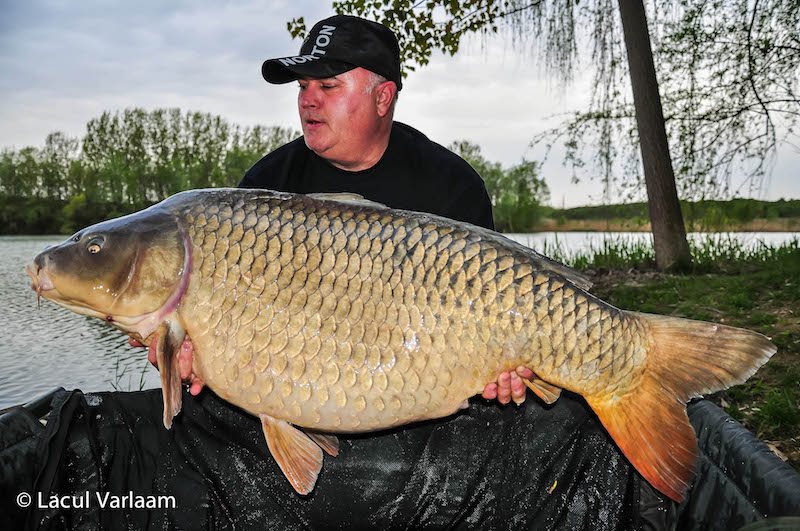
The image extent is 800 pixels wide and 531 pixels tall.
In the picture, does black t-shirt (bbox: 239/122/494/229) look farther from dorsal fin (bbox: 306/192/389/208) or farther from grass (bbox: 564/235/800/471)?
grass (bbox: 564/235/800/471)

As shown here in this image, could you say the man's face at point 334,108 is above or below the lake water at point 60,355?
above

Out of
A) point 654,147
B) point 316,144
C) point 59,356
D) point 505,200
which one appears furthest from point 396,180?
point 505,200

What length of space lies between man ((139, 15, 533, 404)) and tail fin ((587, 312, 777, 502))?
3.07 feet

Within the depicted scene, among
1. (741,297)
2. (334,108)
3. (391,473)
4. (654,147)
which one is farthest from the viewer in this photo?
(654,147)

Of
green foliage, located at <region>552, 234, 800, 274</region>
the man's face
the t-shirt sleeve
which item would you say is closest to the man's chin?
the man's face

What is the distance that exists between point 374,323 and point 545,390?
1.38 ft

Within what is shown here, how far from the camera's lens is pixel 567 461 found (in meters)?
1.46

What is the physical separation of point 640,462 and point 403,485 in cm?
58

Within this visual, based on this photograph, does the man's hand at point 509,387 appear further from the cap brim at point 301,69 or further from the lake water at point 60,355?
the lake water at point 60,355

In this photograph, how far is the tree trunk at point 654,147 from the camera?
15.1 feet

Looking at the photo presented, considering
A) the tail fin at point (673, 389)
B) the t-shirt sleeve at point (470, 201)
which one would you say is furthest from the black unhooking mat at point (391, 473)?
the t-shirt sleeve at point (470, 201)

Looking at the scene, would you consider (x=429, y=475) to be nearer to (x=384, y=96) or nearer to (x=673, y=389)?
(x=673, y=389)

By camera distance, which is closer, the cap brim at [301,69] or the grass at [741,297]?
the cap brim at [301,69]

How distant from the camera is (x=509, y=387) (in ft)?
4.22
